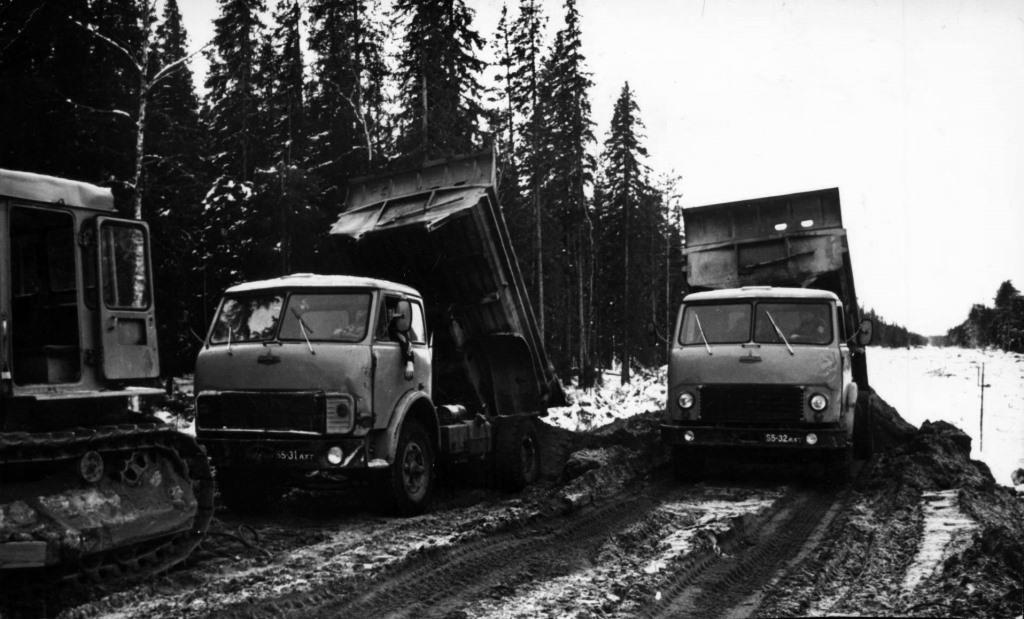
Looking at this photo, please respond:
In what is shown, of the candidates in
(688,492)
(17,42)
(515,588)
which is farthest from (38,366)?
(17,42)

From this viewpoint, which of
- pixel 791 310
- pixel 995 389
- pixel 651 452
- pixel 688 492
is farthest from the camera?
pixel 995 389

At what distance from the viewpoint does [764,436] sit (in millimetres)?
11188

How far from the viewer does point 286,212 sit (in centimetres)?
2442

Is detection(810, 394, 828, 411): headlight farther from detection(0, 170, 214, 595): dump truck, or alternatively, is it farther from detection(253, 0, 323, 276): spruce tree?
detection(253, 0, 323, 276): spruce tree

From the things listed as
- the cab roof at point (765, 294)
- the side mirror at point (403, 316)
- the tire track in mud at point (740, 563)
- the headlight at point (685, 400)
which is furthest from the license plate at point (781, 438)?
the side mirror at point (403, 316)

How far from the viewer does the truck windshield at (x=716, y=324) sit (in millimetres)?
11906

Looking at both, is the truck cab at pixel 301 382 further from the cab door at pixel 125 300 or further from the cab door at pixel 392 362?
the cab door at pixel 125 300

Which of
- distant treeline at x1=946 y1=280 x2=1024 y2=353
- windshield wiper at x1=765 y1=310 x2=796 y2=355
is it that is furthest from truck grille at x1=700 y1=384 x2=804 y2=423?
distant treeline at x1=946 y1=280 x2=1024 y2=353

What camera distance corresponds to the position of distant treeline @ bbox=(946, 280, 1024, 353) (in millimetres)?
56344

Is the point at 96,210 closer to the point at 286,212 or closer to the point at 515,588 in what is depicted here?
the point at 515,588

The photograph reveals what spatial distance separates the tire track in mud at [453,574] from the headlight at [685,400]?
8.21 feet

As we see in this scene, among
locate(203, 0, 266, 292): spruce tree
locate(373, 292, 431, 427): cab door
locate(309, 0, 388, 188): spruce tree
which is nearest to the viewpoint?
locate(373, 292, 431, 427): cab door

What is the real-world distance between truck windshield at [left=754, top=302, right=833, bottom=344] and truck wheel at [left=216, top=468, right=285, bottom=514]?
643 cm

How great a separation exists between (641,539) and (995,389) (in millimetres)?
37242
